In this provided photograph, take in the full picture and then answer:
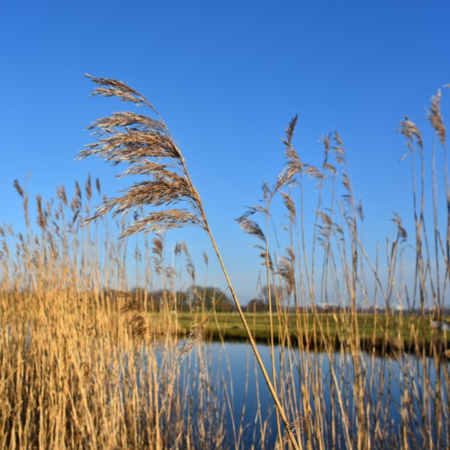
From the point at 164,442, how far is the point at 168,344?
82 cm

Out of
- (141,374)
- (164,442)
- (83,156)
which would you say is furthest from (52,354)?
(83,156)

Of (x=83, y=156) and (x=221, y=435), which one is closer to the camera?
(x=83, y=156)

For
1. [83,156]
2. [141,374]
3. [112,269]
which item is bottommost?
[141,374]

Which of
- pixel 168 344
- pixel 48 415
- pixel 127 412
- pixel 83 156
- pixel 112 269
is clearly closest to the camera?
pixel 83 156

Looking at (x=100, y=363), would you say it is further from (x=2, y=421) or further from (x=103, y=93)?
(x=103, y=93)

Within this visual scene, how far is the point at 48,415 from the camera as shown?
3785 millimetres

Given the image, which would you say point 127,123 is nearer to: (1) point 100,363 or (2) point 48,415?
(1) point 100,363

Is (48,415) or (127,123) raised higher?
(127,123)

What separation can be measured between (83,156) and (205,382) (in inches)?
126

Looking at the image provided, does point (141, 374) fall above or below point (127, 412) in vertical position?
above

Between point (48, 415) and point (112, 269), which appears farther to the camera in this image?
point (112, 269)

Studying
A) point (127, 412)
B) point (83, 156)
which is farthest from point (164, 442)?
point (83, 156)

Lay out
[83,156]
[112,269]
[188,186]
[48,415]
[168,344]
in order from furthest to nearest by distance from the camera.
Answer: [112,269] < [168,344] < [48,415] < [83,156] < [188,186]

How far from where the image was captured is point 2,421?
388 cm
